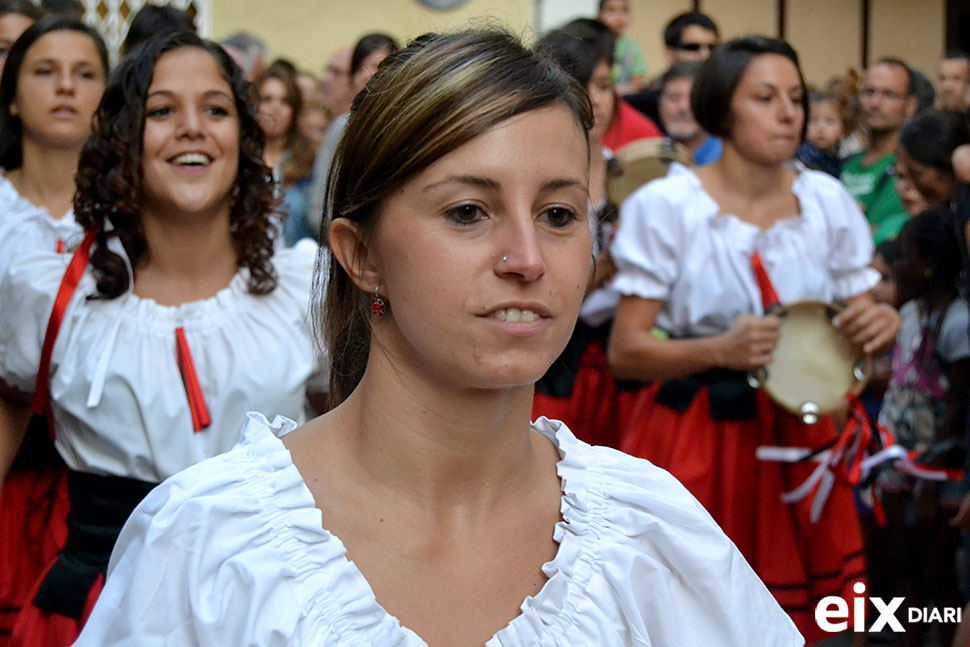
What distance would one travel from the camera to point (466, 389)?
1.97 m

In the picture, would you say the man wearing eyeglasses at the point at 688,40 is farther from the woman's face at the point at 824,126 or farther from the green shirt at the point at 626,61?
the woman's face at the point at 824,126

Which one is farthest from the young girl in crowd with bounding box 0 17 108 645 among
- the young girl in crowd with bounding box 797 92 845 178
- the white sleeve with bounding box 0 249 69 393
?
the young girl in crowd with bounding box 797 92 845 178

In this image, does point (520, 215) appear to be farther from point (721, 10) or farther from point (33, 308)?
point (721, 10)

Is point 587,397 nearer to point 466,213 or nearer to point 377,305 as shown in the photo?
point 377,305

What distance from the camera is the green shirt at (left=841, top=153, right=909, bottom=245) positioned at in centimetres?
686

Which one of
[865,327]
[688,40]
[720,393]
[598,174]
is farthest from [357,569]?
[688,40]

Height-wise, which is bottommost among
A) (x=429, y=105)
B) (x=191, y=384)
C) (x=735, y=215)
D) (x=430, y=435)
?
(x=191, y=384)

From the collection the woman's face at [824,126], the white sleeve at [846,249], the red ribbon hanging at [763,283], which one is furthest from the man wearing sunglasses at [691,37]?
the red ribbon hanging at [763,283]

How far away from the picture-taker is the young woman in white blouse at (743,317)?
4.22m

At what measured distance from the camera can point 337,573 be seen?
6.20ft

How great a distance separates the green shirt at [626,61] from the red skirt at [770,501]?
15.9 feet

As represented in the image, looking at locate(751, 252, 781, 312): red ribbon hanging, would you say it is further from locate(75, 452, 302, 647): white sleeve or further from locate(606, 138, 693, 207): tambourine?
locate(75, 452, 302, 647): white sleeve

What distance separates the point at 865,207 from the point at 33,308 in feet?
17.0

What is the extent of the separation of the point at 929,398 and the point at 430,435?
368 cm
